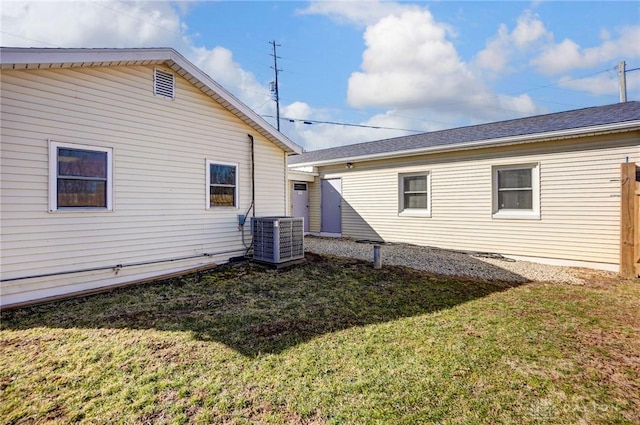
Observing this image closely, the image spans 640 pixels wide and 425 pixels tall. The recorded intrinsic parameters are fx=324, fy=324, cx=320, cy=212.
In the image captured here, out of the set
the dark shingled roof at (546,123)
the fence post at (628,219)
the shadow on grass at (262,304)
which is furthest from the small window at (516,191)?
the shadow on grass at (262,304)

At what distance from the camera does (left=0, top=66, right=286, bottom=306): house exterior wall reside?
15.6ft

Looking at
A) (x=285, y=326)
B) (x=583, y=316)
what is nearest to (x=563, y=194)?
(x=583, y=316)

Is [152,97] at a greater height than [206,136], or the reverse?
[152,97]

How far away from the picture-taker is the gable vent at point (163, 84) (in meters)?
6.38

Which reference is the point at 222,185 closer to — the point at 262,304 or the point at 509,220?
the point at 262,304

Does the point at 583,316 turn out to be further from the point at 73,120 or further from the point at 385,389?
the point at 73,120

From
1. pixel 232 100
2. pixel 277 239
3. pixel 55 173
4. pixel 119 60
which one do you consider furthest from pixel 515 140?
pixel 55 173

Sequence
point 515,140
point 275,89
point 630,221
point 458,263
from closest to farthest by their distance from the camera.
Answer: point 630,221 → point 458,263 → point 515,140 → point 275,89

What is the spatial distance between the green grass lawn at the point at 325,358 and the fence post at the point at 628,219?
4.99ft

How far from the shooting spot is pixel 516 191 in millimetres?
8312

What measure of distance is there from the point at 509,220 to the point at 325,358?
23.9ft

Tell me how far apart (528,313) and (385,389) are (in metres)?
2.91

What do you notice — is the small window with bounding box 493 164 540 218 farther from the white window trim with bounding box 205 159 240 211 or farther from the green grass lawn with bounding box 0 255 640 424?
the white window trim with bounding box 205 159 240 211

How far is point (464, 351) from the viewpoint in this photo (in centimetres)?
320
